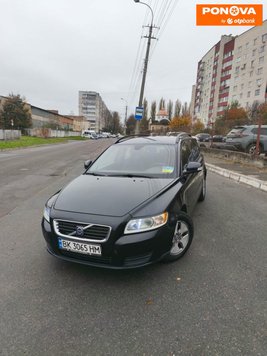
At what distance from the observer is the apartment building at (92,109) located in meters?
120

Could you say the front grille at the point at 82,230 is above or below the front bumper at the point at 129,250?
above

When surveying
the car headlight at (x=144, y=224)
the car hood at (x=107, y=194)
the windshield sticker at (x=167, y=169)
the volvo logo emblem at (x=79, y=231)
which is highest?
the windshield sticker at (x=167, y=169)

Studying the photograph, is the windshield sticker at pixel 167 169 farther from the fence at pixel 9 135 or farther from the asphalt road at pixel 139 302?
the fence at pixel 9 135

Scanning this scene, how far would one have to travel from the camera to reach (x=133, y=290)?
241cm

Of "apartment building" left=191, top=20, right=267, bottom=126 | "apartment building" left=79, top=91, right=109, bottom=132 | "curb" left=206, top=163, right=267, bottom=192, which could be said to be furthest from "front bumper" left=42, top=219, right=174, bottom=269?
"apartment building" left=79, top=91, right=109, bottom=132

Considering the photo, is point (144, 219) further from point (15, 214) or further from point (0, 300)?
point (15, 214)

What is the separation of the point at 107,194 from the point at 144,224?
656 millimetres

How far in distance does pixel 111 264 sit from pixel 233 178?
7.22 metres

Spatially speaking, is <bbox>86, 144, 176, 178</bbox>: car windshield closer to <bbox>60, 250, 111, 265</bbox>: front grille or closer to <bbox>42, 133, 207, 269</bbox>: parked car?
<bbox>42, 133, 207, 269</bbox>: parked car

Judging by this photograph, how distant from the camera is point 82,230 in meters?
2.38

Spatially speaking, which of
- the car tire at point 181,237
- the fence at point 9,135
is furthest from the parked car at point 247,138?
the fence at point 9,135

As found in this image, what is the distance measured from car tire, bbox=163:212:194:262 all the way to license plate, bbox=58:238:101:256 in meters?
1.00

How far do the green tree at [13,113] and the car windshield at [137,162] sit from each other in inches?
1701

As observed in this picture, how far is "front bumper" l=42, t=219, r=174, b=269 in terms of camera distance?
2314 millimetres
